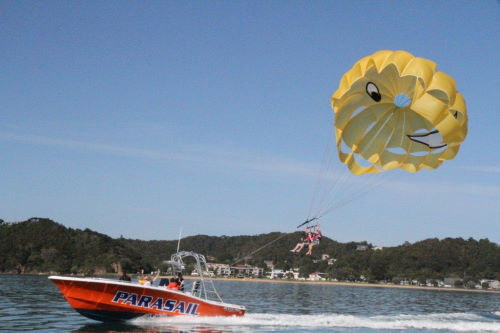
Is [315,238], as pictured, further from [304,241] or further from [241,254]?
[241,254]

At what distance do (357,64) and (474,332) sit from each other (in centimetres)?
981

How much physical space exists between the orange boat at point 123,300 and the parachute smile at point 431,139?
791cm

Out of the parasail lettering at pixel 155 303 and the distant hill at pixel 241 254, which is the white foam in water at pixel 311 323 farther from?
the distant hill at pixel 241 254

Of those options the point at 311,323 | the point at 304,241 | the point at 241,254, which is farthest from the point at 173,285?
the point at 241,254

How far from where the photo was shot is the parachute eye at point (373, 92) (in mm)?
17234

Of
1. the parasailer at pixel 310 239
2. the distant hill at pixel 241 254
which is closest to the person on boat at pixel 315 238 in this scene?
the parasailer at pixel 310 239

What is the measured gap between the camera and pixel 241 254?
Result: 498 ft

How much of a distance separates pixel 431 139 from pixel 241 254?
447 feet

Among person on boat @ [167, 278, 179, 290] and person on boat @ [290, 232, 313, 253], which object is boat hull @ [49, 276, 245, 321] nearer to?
person on boat @ [167, 278, 179, 290]

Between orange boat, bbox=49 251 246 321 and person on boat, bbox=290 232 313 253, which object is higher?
person on boat, bbox=290 232 313 253

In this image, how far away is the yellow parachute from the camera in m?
16.3

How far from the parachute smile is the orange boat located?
311 inches

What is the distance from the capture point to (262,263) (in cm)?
14812

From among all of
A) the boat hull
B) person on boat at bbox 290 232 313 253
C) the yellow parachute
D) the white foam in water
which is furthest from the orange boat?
the yellow parachute
